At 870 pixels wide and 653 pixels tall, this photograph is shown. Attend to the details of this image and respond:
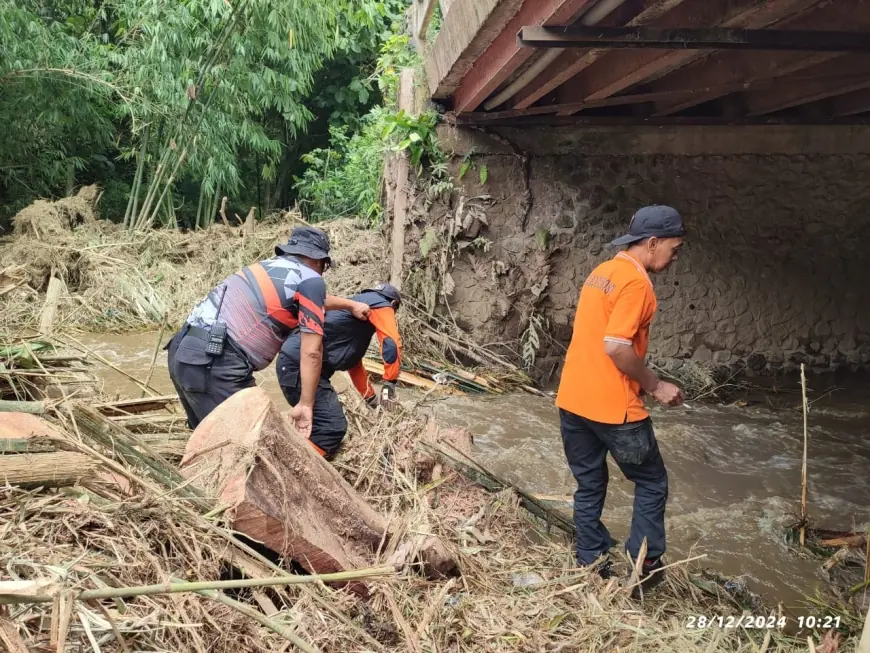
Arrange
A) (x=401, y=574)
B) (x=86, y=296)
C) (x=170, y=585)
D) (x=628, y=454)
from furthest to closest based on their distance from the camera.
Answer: (x=86, y=296)
(x=628, y=454)
(x=401, y=574)
(x=170, y=585)

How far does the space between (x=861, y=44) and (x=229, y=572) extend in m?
3.99

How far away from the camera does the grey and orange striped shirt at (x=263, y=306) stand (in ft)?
10.8

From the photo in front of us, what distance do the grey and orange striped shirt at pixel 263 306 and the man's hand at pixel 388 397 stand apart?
3.99ft

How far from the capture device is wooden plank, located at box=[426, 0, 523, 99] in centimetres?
393

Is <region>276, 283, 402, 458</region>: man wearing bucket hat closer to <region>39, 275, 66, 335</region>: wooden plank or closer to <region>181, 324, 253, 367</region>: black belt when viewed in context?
<region>181, 324, 253, 367</region>: black belt

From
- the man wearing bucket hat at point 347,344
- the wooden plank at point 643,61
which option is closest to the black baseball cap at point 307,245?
the man wearing bucket hat at point 347,344

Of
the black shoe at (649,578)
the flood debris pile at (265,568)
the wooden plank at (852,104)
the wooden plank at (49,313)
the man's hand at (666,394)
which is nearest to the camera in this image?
the flood debris pile at (265,568)

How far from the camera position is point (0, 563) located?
1.74 metres

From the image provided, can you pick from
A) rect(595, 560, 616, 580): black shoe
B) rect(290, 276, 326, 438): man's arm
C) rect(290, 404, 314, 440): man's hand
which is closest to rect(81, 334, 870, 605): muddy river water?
rect(595, 560, 616, 580): black shoe

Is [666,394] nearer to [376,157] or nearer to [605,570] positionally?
[605,570]

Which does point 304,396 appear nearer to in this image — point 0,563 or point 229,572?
point 229,572

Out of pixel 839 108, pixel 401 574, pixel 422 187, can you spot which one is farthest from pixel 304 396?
pixel 839 108
